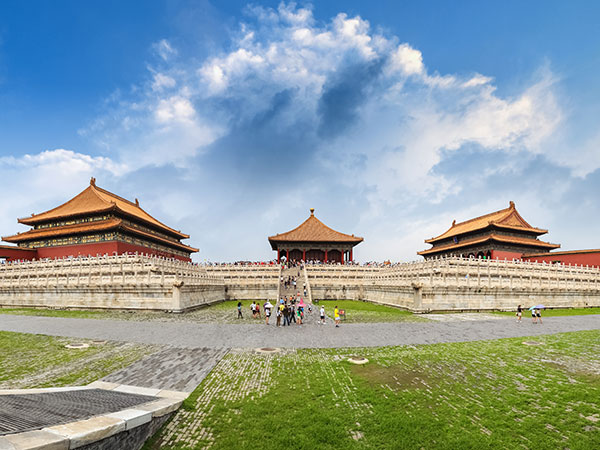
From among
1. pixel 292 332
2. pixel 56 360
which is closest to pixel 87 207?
pixel 56 360

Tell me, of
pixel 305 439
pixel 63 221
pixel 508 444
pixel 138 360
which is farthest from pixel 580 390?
pixel 63 221

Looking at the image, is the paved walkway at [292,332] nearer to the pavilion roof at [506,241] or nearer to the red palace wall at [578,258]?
the pavilion roof at [506,241]

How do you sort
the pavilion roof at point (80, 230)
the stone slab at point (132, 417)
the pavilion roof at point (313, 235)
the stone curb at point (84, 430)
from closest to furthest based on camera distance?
the stone curb at point (84, 430)
the stone slab at point (132, 417)
the pavilion roof at point (80, 230)
the pavilion roof at point (313, 235)

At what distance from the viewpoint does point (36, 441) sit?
10.8ft

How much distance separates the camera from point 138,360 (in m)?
10.4

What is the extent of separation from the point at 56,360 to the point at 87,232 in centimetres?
3444

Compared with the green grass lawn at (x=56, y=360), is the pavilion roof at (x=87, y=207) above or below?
above

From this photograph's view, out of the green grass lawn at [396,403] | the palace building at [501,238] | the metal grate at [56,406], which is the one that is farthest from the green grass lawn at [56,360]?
the palace building at [501,238]

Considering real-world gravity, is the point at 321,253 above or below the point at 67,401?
above

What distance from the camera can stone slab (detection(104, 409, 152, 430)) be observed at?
4.66 metres

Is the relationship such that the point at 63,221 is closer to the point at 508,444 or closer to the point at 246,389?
the point at 246,389

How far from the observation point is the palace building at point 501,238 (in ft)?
147

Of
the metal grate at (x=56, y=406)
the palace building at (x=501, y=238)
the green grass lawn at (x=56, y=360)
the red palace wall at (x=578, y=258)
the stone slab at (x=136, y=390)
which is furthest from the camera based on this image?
the palace building at (x=501, y=238)

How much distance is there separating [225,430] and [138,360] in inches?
238
